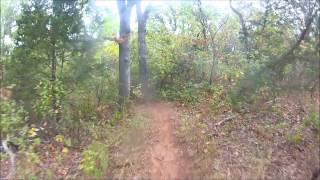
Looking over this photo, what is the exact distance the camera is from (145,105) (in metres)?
13.9

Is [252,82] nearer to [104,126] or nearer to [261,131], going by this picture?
[261,131]

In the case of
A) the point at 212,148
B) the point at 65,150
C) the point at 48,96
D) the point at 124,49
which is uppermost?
the point at 124,49

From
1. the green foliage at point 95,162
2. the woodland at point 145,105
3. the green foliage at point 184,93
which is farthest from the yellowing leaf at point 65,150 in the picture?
the green foliage at point 184,93

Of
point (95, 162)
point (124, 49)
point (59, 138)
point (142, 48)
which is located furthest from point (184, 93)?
point (95, 162)

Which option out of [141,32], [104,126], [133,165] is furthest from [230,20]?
[133,165]

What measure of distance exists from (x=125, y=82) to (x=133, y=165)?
5483 mm

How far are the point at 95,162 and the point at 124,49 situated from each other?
5774mm

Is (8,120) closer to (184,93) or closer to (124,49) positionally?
(124,49)

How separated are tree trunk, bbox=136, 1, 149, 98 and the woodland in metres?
0.04

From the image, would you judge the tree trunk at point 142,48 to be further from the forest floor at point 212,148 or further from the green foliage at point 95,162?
the green foliage at point 95,162

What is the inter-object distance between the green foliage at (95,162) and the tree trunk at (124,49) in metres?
4.42

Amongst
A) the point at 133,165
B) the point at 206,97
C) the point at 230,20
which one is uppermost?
the point at 230,20

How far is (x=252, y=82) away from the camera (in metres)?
8.99

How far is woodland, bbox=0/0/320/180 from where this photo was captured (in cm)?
793
